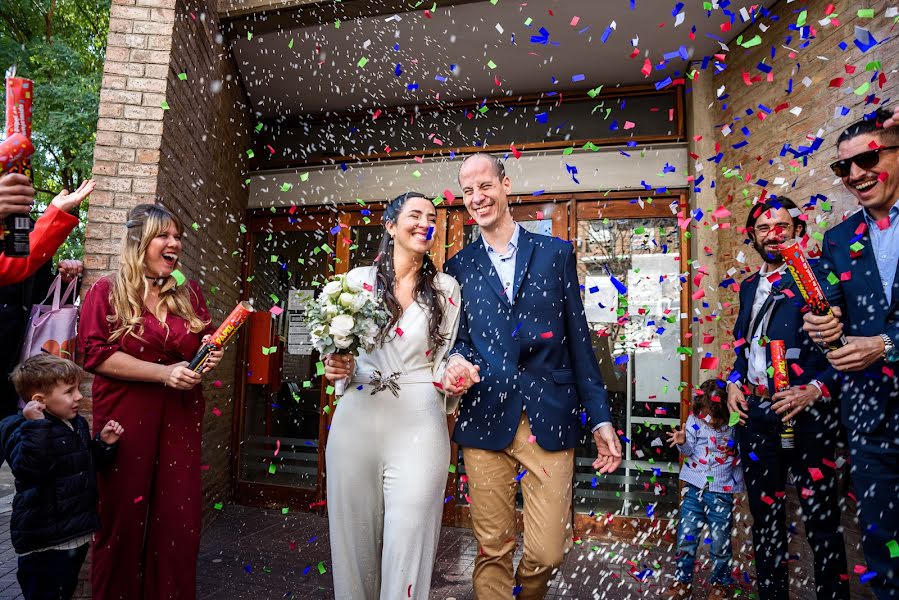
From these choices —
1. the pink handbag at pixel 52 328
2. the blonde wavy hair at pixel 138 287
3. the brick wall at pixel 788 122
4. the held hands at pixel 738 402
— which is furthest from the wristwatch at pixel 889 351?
the pink handbag at pixel 52 328

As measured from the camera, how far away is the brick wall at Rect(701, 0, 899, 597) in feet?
12.3

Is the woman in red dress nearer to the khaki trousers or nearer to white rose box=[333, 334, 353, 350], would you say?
white rose box=[333, 334, 353, 350]

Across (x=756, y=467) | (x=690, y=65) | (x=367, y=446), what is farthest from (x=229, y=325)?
(x=690, y=65)

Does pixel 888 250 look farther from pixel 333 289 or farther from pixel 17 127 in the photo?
pixel 17 127

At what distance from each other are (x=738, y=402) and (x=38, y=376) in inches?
144

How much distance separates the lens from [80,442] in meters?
2.70

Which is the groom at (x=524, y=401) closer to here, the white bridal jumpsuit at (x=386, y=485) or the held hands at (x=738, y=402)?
the white bridal jumpsuit at (x=386, y=485)

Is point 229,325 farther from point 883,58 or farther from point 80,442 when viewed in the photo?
point 883,58

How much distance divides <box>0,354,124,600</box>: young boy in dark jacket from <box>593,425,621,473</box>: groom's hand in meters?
2.18

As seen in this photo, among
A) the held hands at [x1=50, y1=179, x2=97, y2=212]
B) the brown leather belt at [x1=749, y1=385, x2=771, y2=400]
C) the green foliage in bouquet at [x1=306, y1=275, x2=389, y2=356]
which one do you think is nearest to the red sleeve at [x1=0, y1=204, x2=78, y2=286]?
the held hands at [x1=50, y1=179, x2=97, y2=212]

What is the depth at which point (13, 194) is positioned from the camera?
2133mm

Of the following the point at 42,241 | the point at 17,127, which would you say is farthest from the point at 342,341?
the point at 42,241

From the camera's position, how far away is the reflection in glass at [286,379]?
650cm

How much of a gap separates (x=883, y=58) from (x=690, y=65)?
211 cm
